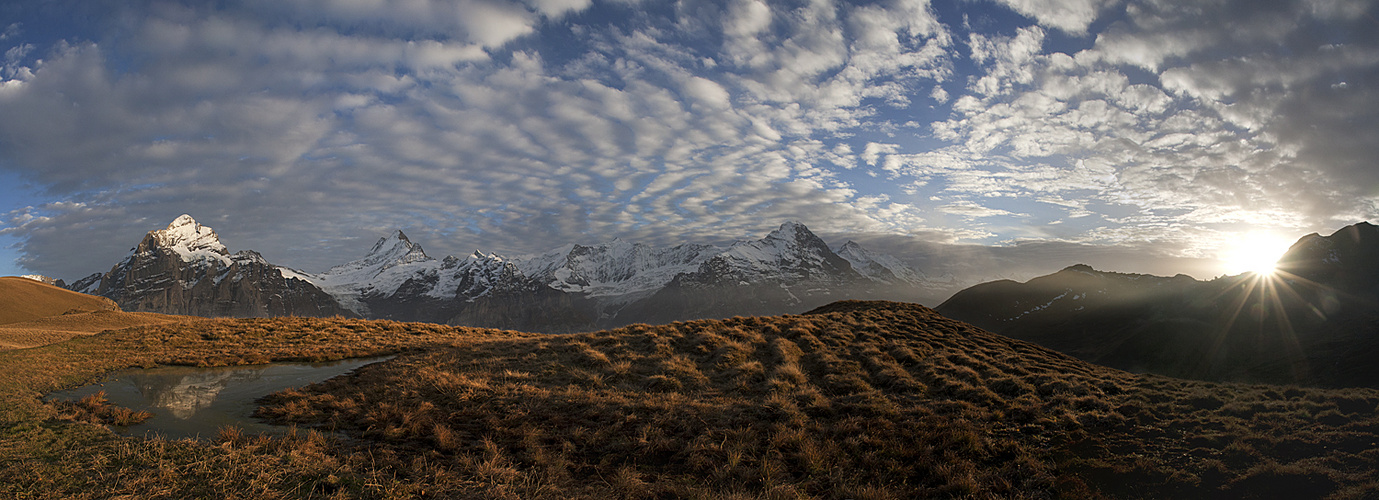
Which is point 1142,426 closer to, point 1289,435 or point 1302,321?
point 1289,435

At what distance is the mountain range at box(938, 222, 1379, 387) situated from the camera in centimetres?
10619

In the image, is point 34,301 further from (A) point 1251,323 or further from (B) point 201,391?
(A) point 1251,323

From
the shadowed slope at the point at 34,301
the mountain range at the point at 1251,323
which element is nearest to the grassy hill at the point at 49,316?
the shadowed slope at the point at 34,301

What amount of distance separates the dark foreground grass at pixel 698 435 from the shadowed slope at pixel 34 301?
52058 mm

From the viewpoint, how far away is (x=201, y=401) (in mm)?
12938

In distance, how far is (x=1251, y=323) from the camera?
5157 inches

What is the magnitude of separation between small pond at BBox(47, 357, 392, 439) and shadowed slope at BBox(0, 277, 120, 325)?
51233 mm

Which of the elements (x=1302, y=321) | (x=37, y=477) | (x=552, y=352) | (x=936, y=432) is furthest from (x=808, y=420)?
(x=1302, y=321)

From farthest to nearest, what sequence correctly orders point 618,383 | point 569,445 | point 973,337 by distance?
point 973,337 < point 618,383 < point 569,445

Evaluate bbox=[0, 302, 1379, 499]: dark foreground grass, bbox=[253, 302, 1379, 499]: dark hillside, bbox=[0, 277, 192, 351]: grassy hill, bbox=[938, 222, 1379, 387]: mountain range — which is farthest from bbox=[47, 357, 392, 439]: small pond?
bbox=[938, 222, 1379, 387]: mountain range

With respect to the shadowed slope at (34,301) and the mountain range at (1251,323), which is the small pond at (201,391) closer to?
the shadowed slope at (34,301)

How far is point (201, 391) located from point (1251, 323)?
673 ft

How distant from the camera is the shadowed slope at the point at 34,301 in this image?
1986 inches

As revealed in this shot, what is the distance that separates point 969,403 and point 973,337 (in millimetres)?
20441
